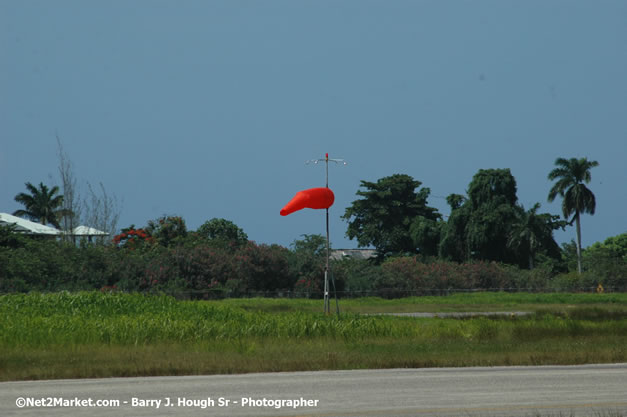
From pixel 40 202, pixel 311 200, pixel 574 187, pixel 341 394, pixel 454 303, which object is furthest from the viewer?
pixel 40 202

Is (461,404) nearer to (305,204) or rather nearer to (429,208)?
(305,204)

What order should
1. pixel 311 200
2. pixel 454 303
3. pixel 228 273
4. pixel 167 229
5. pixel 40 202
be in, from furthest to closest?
pixel 40 202 → pixel 167 229 → pixel 228 273 → pixel 454 303 → pixel 311 200

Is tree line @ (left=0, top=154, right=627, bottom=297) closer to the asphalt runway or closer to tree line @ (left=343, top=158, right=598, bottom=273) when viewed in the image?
tree line @ (left=343, top=158, right=598, bottom=273)

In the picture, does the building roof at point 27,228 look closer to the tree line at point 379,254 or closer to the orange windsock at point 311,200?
the tree line at point 379,254

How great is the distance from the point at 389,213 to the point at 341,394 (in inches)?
2979

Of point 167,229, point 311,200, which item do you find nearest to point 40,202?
point 167,229

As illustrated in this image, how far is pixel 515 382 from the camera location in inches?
521

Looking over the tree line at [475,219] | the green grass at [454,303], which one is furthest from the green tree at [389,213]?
the green grass at [454,303]

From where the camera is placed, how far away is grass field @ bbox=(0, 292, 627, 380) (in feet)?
54.5

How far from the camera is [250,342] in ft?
69.6

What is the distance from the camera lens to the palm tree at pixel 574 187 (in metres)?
82.9

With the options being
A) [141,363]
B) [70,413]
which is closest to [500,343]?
[141,363]

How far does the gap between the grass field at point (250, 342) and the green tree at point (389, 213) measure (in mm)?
55516

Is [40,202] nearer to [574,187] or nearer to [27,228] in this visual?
[27,228]
